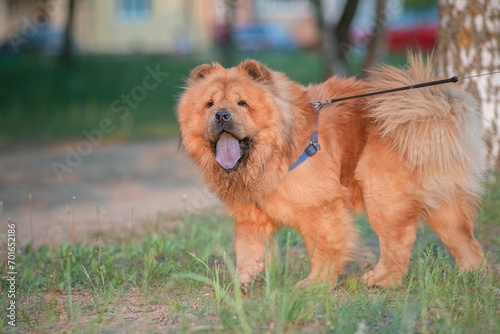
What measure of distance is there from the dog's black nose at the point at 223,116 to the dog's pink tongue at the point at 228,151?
16 cm

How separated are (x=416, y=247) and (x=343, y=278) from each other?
0.90m

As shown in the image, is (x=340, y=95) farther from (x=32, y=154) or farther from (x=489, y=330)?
(x=32, y=154)

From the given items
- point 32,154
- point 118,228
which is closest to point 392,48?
point 32,154

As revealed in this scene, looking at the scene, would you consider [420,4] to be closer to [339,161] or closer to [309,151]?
[339,161]

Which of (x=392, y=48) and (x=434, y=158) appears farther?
(x=392, y=48)

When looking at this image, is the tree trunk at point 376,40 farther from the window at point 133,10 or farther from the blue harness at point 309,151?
the window at point 133,10

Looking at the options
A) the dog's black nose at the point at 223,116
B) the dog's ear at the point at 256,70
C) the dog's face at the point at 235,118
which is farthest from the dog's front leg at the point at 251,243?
the dog's ear at the point at 256,70

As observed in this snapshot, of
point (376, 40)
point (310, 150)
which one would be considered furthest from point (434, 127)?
point (376, 40)

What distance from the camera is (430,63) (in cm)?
436

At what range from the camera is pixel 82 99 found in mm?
17078

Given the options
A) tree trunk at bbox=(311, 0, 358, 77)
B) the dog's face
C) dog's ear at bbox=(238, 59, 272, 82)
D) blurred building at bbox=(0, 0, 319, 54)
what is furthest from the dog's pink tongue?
blurred building at bbox=(0, 0, 319, 54)

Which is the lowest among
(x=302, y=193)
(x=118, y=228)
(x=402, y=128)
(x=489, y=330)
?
(x=118, y=228)

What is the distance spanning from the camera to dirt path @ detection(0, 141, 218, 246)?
6.77 m

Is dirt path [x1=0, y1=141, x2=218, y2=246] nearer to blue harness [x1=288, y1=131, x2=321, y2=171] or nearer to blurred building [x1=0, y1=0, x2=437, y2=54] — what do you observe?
blue harness [x1=288, y1=131, x2=321, y2=171]
